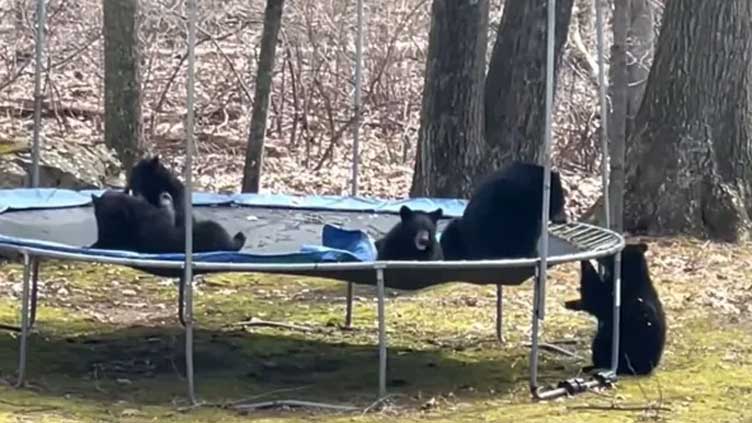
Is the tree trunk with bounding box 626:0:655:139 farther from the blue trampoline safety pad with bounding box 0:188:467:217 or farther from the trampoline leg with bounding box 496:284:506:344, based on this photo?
the trampoline leg with bounding box 496:284:506:344

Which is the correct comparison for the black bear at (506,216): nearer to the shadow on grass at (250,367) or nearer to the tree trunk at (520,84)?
the shadow on grass at (250,367)

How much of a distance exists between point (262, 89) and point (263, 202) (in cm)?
268

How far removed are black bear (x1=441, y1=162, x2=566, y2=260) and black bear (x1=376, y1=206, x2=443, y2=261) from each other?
8.1 inches

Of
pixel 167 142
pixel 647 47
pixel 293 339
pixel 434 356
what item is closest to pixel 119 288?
pixel 293 339

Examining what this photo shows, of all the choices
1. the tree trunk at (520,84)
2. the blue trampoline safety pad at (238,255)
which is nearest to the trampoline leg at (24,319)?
the blue trampoline safety pad at (238,255)

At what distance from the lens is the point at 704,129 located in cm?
1283

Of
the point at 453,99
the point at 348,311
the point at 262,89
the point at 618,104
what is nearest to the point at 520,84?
the point at 453,99

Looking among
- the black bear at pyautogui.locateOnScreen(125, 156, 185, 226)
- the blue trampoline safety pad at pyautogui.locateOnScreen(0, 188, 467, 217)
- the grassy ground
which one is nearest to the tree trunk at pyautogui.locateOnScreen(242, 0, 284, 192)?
the grassy ground

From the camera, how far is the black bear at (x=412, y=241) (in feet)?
26.1

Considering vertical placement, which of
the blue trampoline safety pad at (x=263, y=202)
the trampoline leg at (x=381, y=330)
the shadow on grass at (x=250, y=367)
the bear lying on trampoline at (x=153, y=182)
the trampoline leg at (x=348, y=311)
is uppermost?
the bear lying on trampoline at (x=153, y=182)

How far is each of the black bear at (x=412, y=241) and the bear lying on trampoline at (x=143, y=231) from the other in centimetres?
79

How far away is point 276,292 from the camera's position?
10773 mm

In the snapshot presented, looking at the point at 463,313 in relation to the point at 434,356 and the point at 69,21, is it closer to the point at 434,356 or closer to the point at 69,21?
the point at 434,356

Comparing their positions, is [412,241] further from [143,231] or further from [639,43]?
[639,43]
